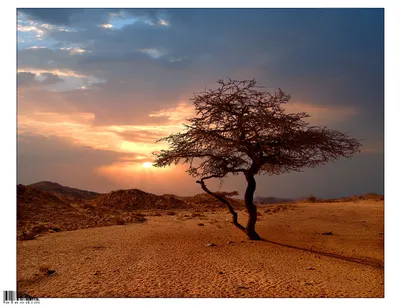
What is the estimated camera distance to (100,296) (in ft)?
28.2

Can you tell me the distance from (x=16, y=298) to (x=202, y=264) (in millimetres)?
4722

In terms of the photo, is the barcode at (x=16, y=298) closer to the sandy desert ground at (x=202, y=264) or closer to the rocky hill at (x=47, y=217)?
the sandy desert ground at (x=202, y=264)

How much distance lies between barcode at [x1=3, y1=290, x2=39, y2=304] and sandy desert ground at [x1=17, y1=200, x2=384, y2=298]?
0.16 m

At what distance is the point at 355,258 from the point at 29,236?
41.0 feet

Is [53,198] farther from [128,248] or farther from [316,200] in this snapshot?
[316,200]

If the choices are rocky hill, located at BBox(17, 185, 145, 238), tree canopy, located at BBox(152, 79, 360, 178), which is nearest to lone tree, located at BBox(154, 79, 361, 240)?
tree canopy, located at BBox(152, 79, 360, 178)

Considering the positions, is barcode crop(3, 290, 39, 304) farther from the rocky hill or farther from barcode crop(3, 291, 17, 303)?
the rocky hill

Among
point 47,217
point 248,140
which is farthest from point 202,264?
point 47,217

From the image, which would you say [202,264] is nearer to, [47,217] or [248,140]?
[248,140]

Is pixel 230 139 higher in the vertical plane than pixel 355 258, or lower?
higher

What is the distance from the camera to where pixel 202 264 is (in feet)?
36.2

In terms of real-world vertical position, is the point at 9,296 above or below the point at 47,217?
above
